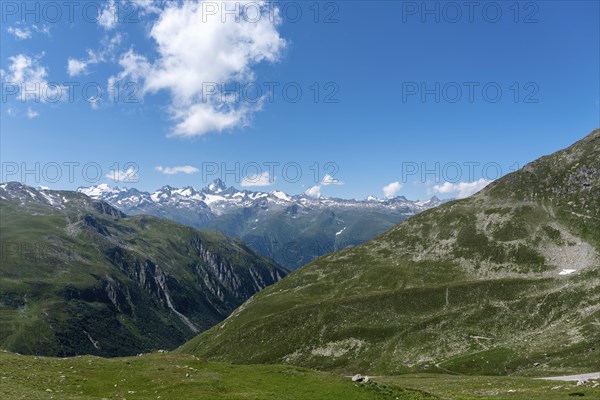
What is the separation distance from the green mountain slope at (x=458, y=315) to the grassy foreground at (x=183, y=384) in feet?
227

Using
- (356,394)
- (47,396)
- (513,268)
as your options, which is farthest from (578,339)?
(47,396)

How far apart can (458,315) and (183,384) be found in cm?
11322

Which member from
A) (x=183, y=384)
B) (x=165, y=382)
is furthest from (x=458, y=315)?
(x=165, y=382)

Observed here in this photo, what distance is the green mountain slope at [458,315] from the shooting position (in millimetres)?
111750

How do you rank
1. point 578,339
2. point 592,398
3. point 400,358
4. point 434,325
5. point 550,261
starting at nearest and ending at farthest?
1. point 592,398
2. point 578,339
3. point 400,358
4. point 434,325
5. point 550,261

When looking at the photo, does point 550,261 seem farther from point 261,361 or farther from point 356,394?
point 356,394

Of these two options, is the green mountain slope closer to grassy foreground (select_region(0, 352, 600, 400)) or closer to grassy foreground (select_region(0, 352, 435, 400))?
grassy foreground (select_region(0, 352, 600, 400))

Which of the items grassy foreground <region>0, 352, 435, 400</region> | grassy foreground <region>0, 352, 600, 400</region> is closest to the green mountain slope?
grassy foreground <region>0, 352, 600, 400</region>

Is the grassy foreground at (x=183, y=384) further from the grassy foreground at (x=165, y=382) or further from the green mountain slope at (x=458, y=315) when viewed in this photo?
the green mountain slope at (x=458, y=315)

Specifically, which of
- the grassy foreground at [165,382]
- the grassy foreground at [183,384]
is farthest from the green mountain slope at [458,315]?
the grassy foreground at [165,382]

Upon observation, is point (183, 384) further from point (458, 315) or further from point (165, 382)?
point (458, 315)

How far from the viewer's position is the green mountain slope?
11175 cm

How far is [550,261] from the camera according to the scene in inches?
6737

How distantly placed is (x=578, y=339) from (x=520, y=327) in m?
17.6
